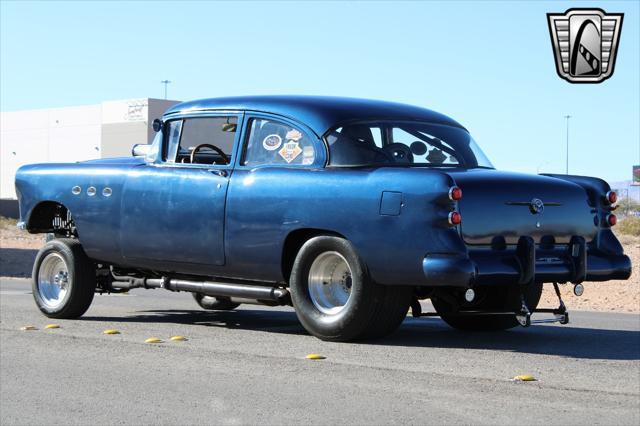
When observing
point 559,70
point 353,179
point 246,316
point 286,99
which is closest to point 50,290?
point 246,316

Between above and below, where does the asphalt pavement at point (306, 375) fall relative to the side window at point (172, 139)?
below

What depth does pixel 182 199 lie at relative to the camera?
9.46 meters

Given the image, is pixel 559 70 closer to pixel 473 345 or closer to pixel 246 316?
pixel 246 316

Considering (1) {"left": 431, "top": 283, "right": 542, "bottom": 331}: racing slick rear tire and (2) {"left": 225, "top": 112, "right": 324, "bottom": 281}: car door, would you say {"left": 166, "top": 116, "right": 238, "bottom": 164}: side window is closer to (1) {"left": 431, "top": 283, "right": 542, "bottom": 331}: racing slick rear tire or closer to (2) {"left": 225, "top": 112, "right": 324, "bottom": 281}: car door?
(2) {"left": 225, "top": 112, "right": 324, "bottom": 281}: car door

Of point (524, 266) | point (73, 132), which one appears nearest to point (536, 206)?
point (524, 266)

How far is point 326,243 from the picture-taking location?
847 cm

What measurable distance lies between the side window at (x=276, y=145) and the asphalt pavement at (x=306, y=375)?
1.40m

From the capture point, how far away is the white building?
93.1 m

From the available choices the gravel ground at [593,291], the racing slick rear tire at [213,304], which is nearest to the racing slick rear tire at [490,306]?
the racing slick rear tire at [213,304]

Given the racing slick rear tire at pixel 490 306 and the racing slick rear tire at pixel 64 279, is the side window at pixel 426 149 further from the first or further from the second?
the racing slick rear tire at pixel 64 279

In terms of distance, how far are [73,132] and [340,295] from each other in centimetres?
9319

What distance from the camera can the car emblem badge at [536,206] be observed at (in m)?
8.31

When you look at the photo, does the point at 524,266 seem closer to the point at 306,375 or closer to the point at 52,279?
the point at 306,375

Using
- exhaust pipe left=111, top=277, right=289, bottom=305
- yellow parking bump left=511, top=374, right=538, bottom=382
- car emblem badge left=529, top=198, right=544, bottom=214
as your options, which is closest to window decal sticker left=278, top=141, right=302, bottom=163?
exhaust pipe left=111, top=277, right=289, bottom=305
